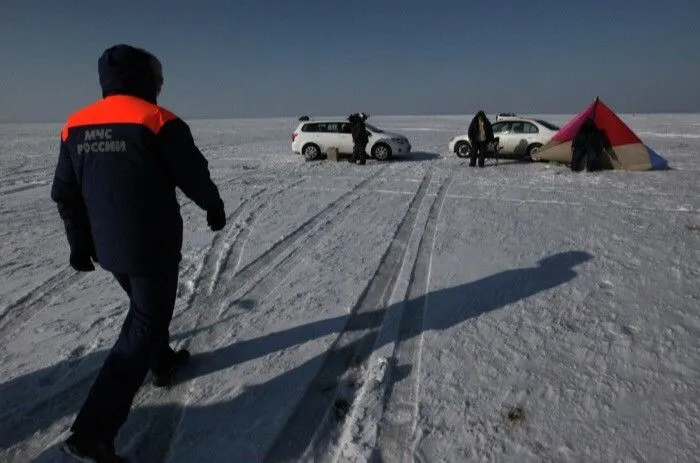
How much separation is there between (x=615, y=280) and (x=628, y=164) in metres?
8.35

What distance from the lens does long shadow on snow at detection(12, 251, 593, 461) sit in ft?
7.40

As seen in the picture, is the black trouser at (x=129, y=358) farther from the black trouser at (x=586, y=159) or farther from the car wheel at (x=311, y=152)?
the car wheel at (x=311, y=152)

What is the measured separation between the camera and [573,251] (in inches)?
196

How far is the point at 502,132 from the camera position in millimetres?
13719

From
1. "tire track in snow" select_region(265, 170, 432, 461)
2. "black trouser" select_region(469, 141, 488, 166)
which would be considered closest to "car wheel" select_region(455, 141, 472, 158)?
"black trouser" select_region(469, 141, 488, 166)

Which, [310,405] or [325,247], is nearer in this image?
[310,405]

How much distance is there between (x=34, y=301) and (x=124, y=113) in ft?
9.99

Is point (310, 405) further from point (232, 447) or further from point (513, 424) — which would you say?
point (513, 424)

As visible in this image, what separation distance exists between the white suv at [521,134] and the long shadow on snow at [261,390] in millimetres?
10449

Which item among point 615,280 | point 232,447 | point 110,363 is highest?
point 110,363

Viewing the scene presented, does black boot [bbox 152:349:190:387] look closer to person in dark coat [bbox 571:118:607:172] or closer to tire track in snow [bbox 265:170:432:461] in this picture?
tire track in snow [bbox 265:170:432:461]

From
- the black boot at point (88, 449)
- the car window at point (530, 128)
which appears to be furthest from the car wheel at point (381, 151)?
the black boot at point (88, 449)

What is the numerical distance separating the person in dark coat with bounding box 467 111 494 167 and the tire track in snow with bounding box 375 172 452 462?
27.3 ft

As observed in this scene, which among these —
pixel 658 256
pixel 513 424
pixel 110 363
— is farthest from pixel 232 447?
pixel 658 256
